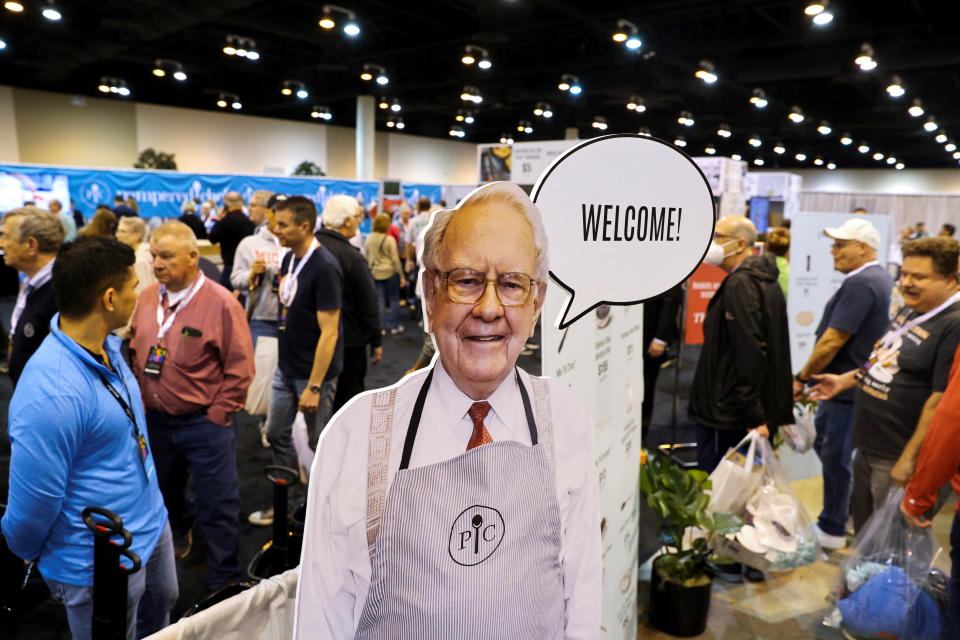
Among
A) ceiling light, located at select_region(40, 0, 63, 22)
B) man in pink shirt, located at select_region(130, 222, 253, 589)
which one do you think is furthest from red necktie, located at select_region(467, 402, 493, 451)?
ceiling light, located at select_region(40, 0, 63, 22)

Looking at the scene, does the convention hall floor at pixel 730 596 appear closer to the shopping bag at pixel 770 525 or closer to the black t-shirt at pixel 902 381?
the shopping bag at pixel 770 525

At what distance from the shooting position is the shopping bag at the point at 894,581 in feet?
7.73

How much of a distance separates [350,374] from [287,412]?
1.44 feet

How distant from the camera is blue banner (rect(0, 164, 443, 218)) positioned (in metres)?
8.99

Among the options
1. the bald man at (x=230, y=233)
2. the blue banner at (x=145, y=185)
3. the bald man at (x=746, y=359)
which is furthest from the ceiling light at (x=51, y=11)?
the bald man at (x=746, y=359)

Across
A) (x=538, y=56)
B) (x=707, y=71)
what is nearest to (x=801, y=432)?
(x=707, y=71)

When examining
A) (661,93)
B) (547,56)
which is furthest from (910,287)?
(661,93)

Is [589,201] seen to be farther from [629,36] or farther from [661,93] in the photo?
[661,93]

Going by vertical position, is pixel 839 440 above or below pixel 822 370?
below

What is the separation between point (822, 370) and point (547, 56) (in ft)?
34.7

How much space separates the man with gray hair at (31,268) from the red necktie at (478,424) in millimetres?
2088

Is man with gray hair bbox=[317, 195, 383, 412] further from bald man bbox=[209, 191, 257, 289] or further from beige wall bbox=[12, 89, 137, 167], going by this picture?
beige wall bbox=[12, 89, 137, 167]

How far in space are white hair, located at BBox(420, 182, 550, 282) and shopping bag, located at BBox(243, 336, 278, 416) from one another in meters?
2.93

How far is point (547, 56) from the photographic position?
12.5 m
